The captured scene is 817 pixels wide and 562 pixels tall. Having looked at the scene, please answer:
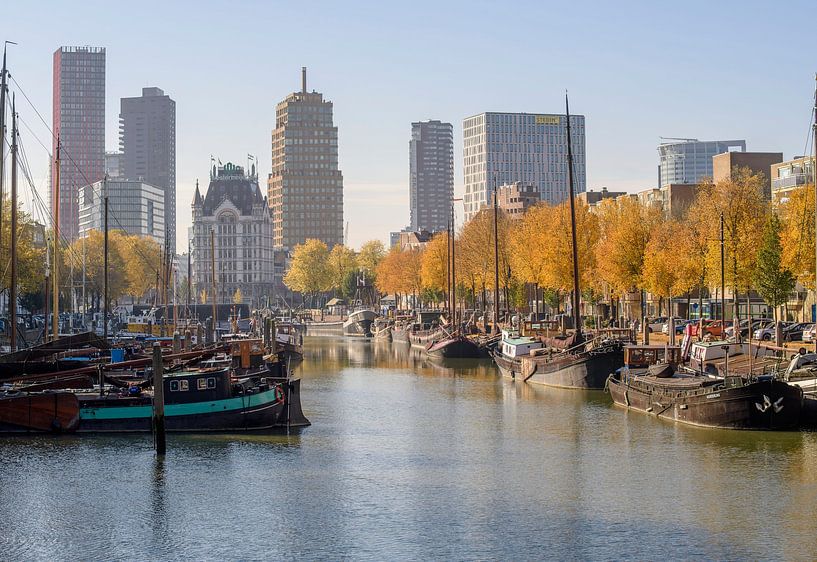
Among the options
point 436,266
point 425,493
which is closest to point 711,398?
point 425,493

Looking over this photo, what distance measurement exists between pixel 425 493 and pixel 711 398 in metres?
19.4

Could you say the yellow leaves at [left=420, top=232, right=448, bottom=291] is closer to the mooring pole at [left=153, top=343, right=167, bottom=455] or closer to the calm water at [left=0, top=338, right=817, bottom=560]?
the calm water at [left=0, top=338, right=817, bottom=560]

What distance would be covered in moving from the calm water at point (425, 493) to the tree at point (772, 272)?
2903 centimetres

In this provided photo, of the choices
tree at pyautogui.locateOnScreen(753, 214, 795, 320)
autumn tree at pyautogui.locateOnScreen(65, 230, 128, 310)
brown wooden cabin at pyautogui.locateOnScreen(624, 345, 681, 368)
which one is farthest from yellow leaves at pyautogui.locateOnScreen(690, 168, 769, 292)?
autumn tree at pyautogui.locateOnScreen(65, 230, 128, 310)

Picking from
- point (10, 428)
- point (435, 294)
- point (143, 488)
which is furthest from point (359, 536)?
point (435, 294)

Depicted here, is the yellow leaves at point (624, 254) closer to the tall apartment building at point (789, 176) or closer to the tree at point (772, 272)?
the tree at point (772, 272)

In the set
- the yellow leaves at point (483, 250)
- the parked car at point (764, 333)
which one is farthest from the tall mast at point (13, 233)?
the yellow leaves at point (483, 250)

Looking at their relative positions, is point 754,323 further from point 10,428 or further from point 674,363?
point 10,428

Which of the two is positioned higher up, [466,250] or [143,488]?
[466,250]

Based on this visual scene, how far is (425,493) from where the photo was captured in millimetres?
44062

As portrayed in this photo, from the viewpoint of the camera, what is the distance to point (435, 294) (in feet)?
593

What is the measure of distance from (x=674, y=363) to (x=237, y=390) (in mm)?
26610

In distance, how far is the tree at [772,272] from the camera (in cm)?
8756

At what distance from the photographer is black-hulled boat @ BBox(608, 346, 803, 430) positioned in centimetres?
5512
